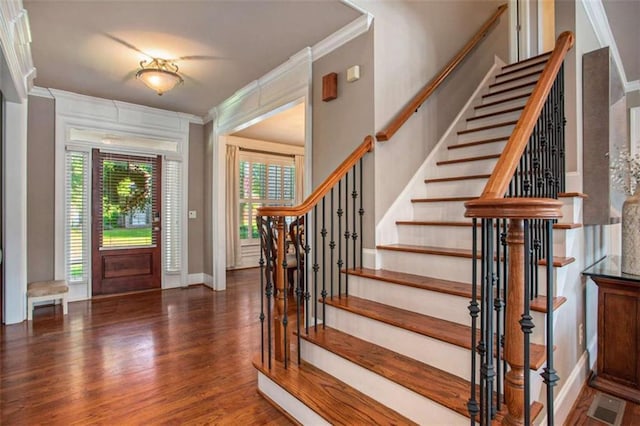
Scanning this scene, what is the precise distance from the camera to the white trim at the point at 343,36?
8.93 feet

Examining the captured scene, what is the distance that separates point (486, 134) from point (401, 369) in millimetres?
2577

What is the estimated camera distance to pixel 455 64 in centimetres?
342

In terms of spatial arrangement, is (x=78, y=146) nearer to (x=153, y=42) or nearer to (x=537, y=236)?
(x=153, y=42)

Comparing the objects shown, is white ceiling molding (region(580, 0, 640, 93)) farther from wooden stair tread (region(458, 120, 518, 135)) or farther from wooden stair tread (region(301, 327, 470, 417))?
wooden stair tread (region(301, 327, 470, 417))

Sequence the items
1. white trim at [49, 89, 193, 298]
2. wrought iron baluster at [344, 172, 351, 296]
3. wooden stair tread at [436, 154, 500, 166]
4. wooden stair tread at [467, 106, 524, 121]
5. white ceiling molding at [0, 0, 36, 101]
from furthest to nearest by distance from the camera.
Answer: white trim at [49, 89, 193, 298] < wooden stair tread at [467, 106, 524, 121] < wooden stair tread at [436, 154, 500, 166] < wrought iron baluster at [344, 172, 351, 296] < white ceiling molding at [0, 0, 36, 101]

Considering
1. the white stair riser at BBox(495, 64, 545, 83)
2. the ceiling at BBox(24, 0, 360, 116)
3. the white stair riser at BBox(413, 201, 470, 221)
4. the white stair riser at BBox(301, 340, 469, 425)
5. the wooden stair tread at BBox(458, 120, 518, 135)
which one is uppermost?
the white stair riser at BBox(495, 64, 545, 83)

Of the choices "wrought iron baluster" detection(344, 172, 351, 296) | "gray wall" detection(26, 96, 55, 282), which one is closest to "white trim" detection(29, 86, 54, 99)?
"gray wall" detection(26, 96, 55, 282)

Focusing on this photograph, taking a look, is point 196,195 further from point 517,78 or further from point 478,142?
point 517,78

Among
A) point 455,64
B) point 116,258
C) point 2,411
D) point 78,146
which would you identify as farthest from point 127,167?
point 455,64

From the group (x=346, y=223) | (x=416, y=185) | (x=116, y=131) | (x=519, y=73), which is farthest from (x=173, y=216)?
(x=519, y=73)

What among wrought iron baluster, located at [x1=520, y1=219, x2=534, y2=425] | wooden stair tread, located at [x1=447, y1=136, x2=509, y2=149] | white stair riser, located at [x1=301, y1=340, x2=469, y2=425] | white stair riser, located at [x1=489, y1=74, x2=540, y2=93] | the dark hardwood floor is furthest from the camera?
white stair riser, located at [x1=489, y1=74, x2=540, y2=93]

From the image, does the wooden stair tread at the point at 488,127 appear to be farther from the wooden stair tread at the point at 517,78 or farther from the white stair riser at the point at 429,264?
the white stair riser at the point at 429,264

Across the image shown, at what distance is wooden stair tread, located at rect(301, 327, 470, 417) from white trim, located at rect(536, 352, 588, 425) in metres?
0.45

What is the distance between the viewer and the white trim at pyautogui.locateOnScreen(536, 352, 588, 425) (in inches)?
71.7
